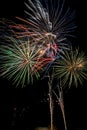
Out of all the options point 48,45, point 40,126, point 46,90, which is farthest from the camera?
point 46,90

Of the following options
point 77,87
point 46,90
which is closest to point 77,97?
point 77,87

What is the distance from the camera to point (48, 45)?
11062mm

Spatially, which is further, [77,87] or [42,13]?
[77,87]

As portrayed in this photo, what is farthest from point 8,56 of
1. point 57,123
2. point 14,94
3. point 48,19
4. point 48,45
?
point 57,123

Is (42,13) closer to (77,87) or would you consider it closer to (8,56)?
(8,56)

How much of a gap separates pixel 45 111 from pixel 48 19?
12316 mm

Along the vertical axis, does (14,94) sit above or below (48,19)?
above

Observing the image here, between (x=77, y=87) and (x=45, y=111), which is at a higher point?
(x=77, y=87)

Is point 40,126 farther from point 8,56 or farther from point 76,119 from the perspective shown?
point 8,56

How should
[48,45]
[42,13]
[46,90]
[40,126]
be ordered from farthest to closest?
[46,90]
[40,126]
[48,45]
[42,13]

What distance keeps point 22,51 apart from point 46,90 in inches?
409

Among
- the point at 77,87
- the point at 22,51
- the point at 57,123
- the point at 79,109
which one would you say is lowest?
the point at 22,51

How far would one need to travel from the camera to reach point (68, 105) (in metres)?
21.0

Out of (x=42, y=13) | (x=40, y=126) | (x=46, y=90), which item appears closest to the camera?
Result: (x=42, y=13)
